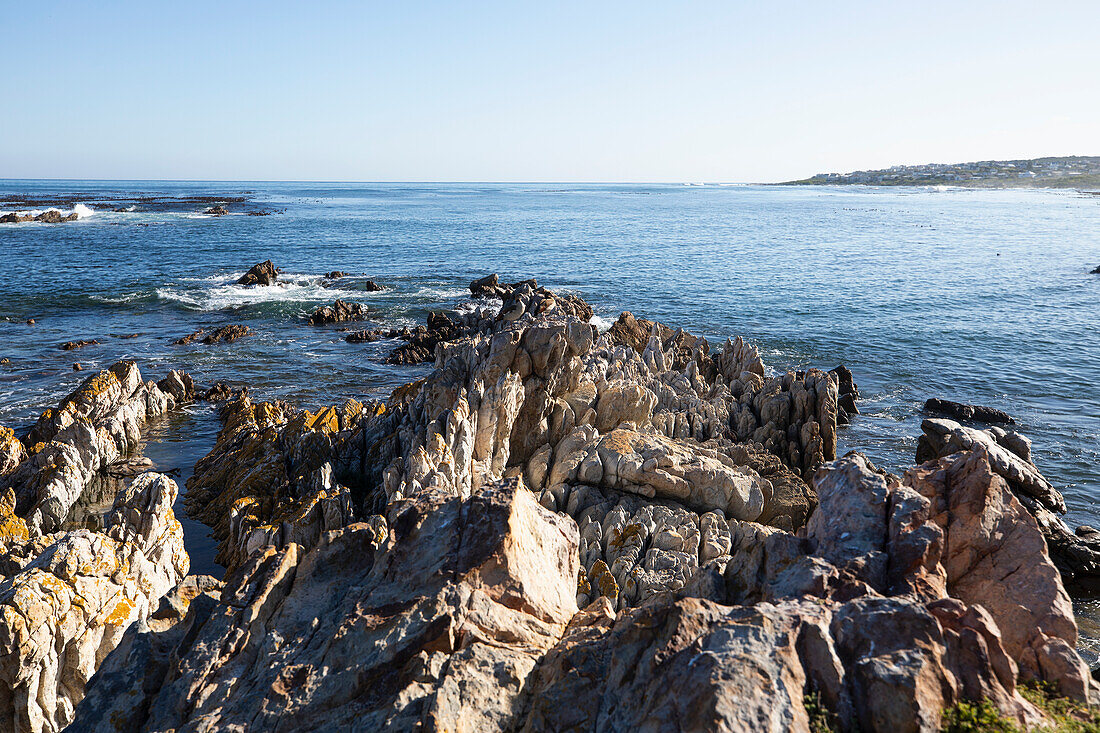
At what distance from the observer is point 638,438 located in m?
16.6

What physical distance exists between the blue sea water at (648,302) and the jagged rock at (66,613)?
4759 mm

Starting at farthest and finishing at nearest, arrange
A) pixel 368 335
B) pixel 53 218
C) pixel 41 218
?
pixel 53 218 → pixel 41 218 → pixel 368 335

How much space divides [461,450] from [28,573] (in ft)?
27.4

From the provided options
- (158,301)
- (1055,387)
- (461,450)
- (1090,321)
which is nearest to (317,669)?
(461,450)

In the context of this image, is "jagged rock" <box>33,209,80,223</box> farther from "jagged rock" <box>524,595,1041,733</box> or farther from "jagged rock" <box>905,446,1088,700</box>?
"jagged rock" <box>905,446,1088,700</box>

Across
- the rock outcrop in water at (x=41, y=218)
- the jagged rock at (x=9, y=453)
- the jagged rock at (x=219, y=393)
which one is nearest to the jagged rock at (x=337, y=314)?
the jagged rock at (x=219, y=393)

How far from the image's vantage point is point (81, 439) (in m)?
19.8

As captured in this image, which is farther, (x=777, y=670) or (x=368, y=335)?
(x=368, y=335)

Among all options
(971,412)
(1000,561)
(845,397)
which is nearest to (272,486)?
(1000,561)

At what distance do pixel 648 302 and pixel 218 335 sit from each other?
3297 cm

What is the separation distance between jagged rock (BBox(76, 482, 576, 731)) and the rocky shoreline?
0.03 m

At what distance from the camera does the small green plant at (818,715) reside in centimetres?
546

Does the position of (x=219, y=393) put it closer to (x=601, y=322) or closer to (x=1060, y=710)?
(x=601, y=322)

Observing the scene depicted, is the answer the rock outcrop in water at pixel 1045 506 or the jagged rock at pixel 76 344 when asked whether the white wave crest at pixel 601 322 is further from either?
the jagged rock at pixel 76 344
